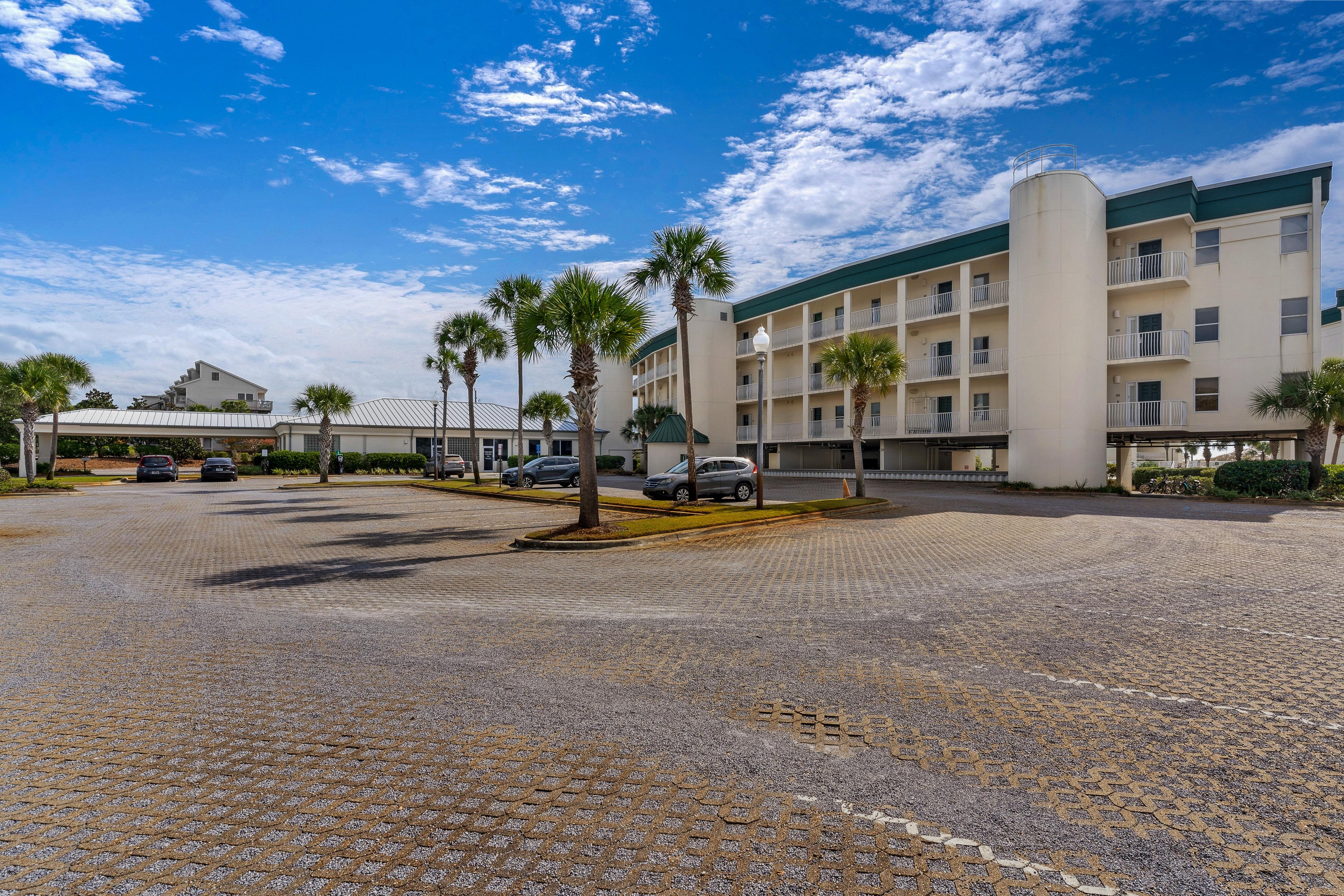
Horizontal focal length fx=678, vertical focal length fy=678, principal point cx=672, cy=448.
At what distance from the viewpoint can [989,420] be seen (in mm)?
34062

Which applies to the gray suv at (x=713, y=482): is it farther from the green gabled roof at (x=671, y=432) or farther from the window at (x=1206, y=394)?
the window at (x=1206, y=394)

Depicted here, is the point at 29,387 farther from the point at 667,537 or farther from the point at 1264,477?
the point at 1264,477

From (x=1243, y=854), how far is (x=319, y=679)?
6097 mm

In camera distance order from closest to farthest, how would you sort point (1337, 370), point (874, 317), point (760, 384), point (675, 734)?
point (675, 734) → point (760, 384) → point (1337, 370) → point (874, 317)

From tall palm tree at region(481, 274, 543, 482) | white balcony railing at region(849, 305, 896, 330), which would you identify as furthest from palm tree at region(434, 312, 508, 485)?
white balcony railing at region(849, 305, 896, 330)

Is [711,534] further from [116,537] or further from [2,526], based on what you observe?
[2,526]

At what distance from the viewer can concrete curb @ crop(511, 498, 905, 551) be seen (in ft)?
45.5

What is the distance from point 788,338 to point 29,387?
43.3 meters

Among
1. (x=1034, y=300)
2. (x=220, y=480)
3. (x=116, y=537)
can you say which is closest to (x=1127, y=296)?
(x=1034, y=300)

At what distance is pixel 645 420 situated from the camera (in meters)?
55.1

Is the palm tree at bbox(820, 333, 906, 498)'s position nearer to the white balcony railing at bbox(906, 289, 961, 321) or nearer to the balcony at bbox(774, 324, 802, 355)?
the white balcony railing at bbox(906, 289, 961, 321)

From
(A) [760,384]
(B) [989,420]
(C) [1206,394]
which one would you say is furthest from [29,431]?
(C) [1206,394]

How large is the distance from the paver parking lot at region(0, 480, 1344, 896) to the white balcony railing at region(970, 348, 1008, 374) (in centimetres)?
2588

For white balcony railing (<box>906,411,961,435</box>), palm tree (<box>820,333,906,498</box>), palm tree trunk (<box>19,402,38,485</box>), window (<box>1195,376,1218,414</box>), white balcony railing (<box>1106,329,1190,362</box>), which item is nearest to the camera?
palm tree (<box>820,333,906,498</box>)
